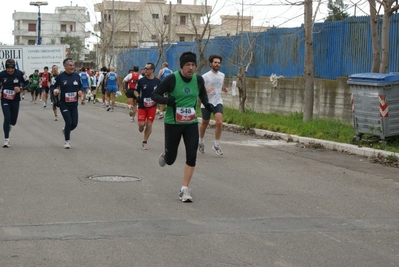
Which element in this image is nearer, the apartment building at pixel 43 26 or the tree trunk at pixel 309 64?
the tree trunk at pixel 309 64

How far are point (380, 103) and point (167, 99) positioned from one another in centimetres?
711

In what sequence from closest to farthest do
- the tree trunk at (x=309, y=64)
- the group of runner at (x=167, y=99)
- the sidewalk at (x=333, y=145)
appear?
1. the group of runner at (x=167, y=99)
2. the sidewalk at (x=333, y=145)
3. the tree trunk at (x=309, y=64)

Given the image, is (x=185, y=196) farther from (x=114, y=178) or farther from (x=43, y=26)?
(x=43, y=26)

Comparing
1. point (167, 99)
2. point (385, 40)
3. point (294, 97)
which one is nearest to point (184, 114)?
point (167, 99)

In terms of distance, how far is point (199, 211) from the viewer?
8617 millimetres

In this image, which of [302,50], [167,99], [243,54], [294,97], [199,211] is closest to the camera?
[199,211]

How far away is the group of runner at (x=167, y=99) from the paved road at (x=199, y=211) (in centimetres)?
56

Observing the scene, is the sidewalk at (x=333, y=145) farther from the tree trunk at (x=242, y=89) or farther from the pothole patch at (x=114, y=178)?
the pothole patch at (x=114, y=178)

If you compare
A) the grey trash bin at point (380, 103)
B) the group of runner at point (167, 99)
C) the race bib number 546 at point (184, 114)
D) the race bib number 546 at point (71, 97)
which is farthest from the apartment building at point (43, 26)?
the race bib number 546 at point (184, 114)

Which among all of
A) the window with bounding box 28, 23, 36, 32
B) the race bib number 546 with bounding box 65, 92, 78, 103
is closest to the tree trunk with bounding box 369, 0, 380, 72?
the race bib number 546 with bounding box 65, 92, 78, 103

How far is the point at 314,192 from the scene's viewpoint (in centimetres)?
1027

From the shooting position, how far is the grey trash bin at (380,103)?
15102 mm

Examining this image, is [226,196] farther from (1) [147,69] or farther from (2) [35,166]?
(1) [147,69]

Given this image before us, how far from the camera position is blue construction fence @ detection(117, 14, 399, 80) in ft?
65.9
